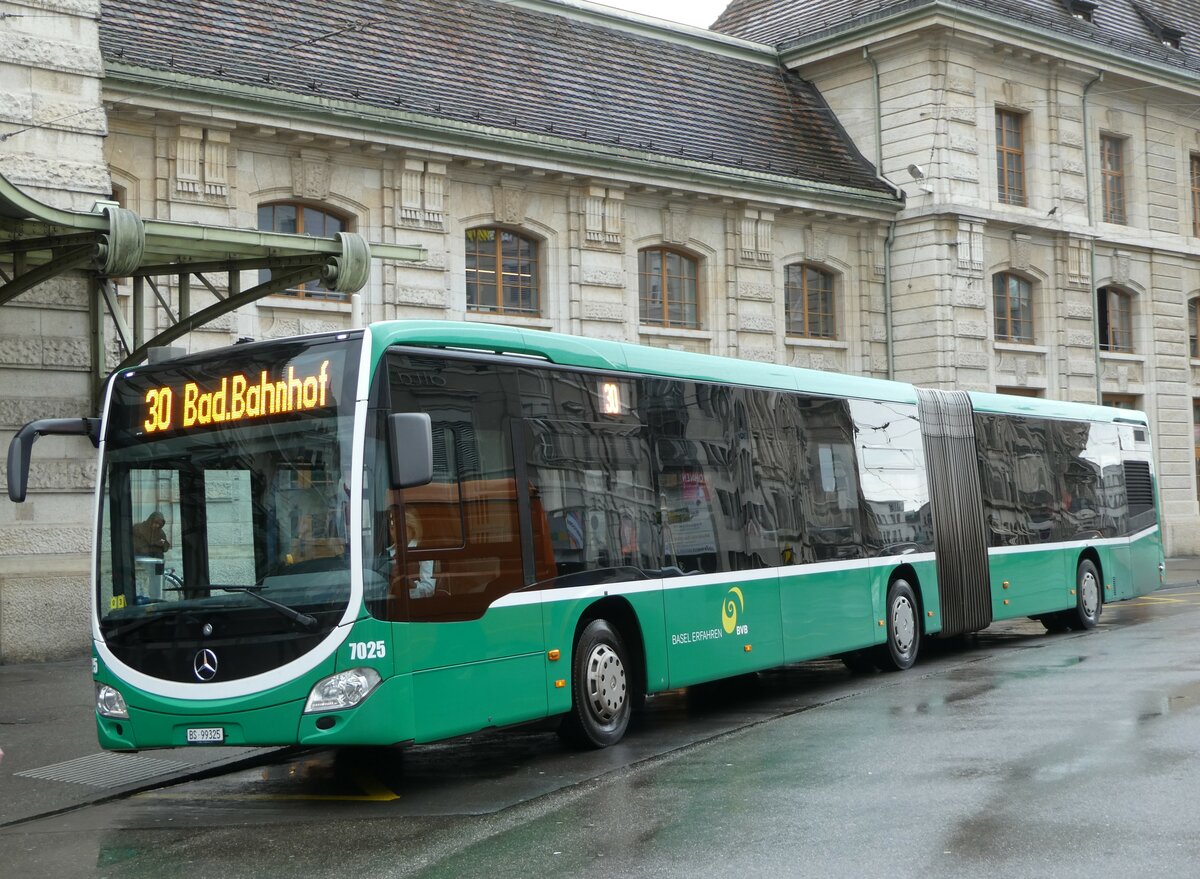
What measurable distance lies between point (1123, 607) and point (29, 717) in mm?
17442

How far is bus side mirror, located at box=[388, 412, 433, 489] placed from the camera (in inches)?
340

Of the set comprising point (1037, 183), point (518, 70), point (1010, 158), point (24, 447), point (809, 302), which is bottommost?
point (24, 447)

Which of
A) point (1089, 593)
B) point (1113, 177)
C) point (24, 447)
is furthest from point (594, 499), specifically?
point (1113, 177)

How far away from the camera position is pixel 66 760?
1093 cm

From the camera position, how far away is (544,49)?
2758 cm

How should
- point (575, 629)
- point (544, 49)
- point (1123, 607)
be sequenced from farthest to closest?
point (544, 49) < point (1123, 607) < point (575, 629)

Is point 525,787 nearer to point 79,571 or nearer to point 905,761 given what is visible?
point 905,761

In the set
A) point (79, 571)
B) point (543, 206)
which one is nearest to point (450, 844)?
point (79, 571)

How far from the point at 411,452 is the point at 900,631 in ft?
27.3

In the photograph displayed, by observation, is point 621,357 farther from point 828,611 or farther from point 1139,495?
point 1139,495

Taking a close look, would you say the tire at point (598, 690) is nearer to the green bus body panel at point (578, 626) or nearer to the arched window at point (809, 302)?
the green bus body panel at point (578, 626)

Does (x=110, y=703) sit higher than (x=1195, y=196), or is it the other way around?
(x=1195, y=196)

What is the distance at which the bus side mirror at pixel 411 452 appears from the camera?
28.3 ft

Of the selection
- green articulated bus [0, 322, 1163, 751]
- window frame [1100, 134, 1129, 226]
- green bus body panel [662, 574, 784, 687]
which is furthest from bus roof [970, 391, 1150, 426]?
window frame [1100, 134, 1129, 226]
